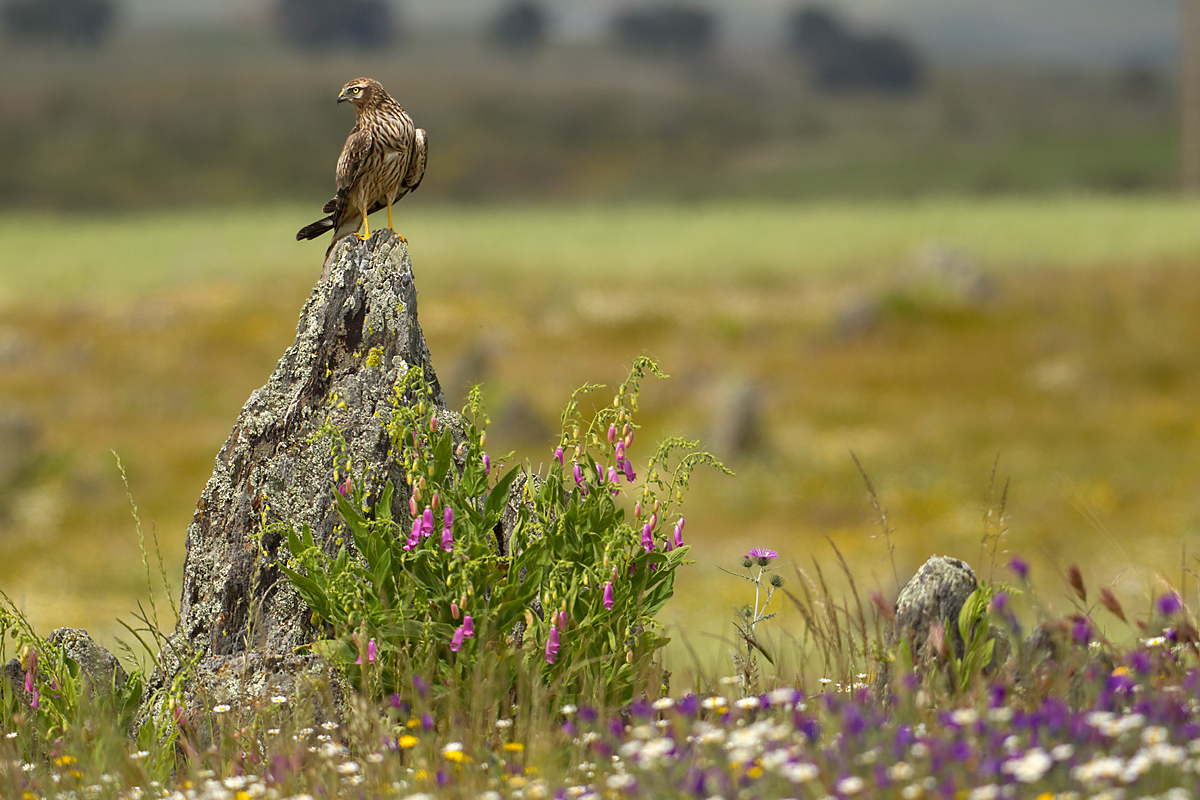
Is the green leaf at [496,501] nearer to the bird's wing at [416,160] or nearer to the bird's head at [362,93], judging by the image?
the bird's wing at [416,160]

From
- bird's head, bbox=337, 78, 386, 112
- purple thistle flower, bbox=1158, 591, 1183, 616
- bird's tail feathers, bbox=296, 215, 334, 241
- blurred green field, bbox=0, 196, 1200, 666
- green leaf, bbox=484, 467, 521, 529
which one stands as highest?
blurred green field, bbox=0, 196, 1200, 666

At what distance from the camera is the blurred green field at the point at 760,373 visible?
67.5 ft

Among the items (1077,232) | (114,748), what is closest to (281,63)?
(1077,232)

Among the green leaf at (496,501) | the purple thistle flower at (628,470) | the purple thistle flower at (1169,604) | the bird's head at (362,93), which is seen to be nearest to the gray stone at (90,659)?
the green leaf at (496,501)

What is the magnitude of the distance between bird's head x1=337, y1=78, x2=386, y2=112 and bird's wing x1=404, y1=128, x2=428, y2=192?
295 millimetres

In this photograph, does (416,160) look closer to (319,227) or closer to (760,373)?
(319,227)

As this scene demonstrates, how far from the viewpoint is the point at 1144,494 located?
68.9ft

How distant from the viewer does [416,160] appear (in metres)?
5.93

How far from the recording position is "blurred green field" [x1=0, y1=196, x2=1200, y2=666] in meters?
20.6

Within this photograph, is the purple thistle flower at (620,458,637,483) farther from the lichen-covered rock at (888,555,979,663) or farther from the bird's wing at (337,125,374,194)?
the bird's wing at (337,125,374,194)

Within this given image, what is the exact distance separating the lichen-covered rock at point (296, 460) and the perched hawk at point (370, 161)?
350 mm

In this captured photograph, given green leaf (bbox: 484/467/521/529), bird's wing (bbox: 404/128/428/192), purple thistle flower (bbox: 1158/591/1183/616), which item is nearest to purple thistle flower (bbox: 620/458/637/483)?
green leaf (bbox: 484/467/521/529)

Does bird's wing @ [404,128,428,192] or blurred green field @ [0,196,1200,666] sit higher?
blurred green field @ [0,196,1200,666]

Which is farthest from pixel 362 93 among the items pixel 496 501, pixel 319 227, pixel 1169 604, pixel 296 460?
pixel 1169 604
